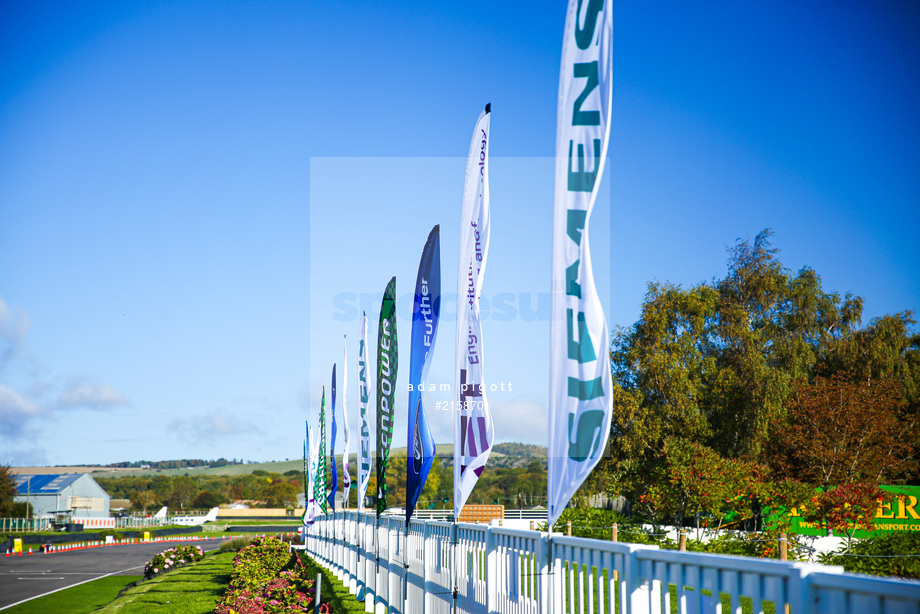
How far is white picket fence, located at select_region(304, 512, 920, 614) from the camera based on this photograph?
10.5ft

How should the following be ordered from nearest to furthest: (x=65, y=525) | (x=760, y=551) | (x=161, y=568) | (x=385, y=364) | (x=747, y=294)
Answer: (x=385, y=364) → (x=760, y=551) → (x=161, y=568) → (x=747, y=294) → (x=65, y=525)

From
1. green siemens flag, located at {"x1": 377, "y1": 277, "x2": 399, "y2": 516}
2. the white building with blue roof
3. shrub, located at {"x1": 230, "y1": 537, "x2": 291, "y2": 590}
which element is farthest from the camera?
the white building with blue roof

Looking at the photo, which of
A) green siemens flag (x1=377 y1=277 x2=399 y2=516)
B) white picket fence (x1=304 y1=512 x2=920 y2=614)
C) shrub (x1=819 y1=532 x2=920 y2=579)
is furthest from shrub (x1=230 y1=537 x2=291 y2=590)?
shrub (x1=819 y1=532 x2=920 y2=579)

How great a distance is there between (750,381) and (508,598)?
29.8m

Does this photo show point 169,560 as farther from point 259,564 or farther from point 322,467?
point 259,564

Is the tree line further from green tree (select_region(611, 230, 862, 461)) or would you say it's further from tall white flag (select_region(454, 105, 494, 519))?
tall white flag (select_region(454, 105, 494, 519))

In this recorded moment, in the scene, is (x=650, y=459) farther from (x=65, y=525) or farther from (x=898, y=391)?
(x=65, y=525)

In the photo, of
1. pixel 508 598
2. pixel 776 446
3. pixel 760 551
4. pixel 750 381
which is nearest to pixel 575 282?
pixel 508 598

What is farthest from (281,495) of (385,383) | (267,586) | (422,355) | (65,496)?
(422,355)

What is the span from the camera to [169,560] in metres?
26.2

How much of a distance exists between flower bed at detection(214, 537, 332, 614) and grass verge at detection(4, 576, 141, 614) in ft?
13.9

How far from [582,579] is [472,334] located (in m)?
4.15

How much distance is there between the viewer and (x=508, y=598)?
6.68 m

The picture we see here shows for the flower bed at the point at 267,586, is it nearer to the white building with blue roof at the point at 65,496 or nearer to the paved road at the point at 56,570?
the paved road at the point at 56,570
